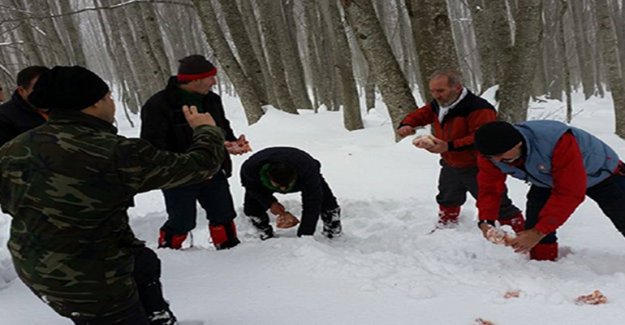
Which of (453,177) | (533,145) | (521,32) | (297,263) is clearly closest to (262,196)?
(297,263)

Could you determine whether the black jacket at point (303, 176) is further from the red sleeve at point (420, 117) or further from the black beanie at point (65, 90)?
the black beanie at point (65, 90)

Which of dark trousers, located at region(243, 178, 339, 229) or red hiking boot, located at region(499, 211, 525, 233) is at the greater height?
dark trousers, located at region(243, 178, 339, 229)

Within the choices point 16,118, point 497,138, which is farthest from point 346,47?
point 16,118

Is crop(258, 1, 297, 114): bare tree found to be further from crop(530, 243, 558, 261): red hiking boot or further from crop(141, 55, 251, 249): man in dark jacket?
crop(530, 243, 558, 261): red hiking boot

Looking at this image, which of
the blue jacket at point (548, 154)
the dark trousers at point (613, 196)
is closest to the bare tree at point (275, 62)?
the blue jacket at point (548, 154)

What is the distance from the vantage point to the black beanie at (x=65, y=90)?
164cm

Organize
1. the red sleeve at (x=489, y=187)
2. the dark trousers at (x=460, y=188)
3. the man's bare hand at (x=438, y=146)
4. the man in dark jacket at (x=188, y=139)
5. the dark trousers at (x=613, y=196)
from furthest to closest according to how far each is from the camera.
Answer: the dark trousers at (x=460, y=188)
the man's bare hand at (x=438, y=146)
the man in dark jacket at (x=188, y=139)
the red sleeve at (x=489, y=187)
the dark trousers at (x=613, y=196)

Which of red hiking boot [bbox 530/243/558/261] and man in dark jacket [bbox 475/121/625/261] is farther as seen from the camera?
red hiking boot [bbox 530/243/558/261]

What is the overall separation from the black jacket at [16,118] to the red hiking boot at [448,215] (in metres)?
3.10

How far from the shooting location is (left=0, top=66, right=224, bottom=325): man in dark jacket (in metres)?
1.61

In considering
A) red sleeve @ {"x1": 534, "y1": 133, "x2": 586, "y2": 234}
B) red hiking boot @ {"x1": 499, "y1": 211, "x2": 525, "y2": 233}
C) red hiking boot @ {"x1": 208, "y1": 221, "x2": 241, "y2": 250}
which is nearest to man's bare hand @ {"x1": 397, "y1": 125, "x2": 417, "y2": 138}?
red hiking boot @ {"x1": 499, "y1": 211, "x2": 525, "y2": 233}

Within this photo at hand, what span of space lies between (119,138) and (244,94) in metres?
6.54

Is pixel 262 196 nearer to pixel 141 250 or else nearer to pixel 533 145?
pixel 141 250

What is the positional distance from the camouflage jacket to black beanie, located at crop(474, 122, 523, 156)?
1627mm
